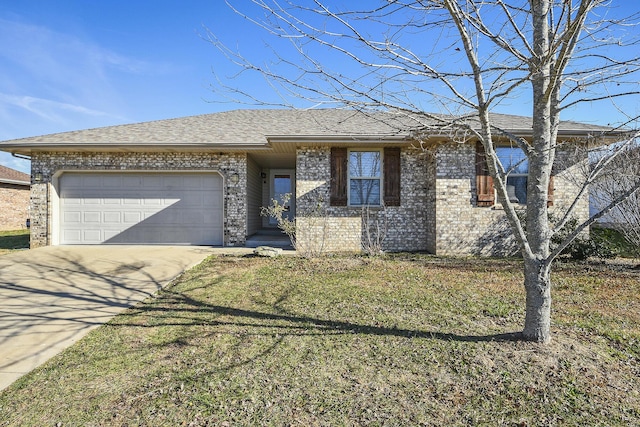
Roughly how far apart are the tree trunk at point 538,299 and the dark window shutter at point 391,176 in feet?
19.9

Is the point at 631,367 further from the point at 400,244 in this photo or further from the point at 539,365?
the point at 400,244

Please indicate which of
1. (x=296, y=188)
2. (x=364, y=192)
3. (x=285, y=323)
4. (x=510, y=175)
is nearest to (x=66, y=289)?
(x=285, y=323)

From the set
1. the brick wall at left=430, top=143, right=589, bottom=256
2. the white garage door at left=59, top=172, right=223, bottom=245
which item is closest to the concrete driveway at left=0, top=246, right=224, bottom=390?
the white garage door at left=59, top=172, right=223, bottom=245

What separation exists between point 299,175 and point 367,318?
5.85 metres

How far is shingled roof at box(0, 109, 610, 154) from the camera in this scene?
28.6ft

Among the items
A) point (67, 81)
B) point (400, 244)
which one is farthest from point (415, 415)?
point (67, 81)

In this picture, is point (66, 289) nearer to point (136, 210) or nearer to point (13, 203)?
point (136, 210)

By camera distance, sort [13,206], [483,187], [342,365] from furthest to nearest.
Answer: [13,206], [483,187], [342,365]

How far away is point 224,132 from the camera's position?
1041 centimetres

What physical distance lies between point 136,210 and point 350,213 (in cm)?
651

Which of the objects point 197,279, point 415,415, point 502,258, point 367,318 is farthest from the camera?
point 502,258

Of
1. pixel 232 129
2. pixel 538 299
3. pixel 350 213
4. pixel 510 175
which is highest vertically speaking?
pixel 232 129

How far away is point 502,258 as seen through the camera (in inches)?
329

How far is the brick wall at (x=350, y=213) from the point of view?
9039 mm
